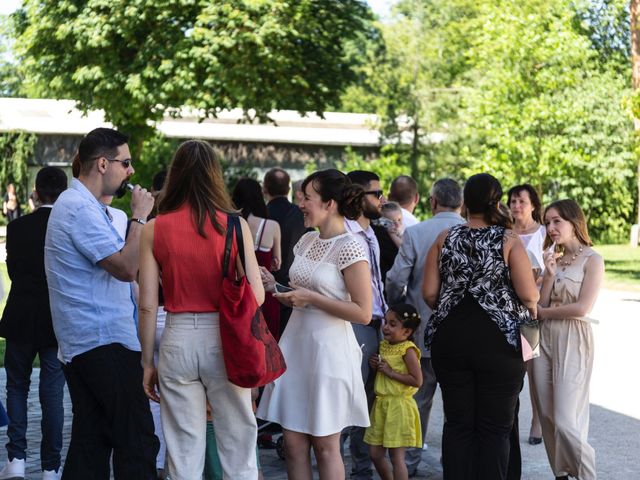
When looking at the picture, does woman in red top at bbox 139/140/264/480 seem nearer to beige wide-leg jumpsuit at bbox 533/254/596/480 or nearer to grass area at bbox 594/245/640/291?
beige wide-leg jumpsuit at bbox 533/254/596/480

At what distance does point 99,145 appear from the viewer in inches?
214

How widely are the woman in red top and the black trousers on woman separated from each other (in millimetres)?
1438

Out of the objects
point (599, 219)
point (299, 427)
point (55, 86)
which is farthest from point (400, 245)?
point (599, 219)

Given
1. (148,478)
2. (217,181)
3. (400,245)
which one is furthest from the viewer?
(400,245)

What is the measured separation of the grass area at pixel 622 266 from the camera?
2518 centimetres

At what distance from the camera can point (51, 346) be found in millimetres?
7148

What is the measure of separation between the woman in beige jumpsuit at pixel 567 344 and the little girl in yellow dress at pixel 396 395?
0.83 m

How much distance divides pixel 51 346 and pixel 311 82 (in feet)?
66.2

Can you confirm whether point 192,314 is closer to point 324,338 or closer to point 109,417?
point 109,417

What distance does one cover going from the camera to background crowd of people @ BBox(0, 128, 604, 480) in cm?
488

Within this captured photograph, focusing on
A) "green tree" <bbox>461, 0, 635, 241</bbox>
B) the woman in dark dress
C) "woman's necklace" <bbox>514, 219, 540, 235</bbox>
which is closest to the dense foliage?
"green tree" <bbox>461, 0, 635, 241</bbox>

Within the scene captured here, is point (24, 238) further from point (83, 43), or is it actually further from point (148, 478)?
point (83, 43)

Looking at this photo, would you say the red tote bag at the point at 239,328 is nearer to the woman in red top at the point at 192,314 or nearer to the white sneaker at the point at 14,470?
the woman in red top at the point at 192,314

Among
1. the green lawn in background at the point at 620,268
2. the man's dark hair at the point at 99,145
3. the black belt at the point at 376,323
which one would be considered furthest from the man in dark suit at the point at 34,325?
the green lawn in background at the point at 620,268
